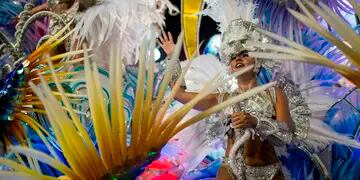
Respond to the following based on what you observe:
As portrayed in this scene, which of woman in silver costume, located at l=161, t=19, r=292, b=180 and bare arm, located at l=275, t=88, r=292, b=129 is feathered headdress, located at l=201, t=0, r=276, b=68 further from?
bare arm, located at l=275, t=88, r=292, b=129

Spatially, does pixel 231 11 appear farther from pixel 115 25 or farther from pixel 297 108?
pixel 115 25

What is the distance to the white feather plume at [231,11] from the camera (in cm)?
243

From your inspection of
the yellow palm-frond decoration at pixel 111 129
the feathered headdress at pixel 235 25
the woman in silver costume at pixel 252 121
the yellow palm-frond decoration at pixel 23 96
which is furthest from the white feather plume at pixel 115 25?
the yellow palm-frond decoration at pixel 111 129

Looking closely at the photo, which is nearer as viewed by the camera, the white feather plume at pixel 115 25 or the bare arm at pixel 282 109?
the bare arm at pixel 282 109

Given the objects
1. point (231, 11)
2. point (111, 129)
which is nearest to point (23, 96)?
point (111, 129)

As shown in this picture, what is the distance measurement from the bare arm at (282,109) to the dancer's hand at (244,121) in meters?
0.13

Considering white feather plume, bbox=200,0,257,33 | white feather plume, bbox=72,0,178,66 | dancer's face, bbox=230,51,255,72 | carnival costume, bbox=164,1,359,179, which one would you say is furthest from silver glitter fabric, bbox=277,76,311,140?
white feather plume, bbox=72,0,178,66

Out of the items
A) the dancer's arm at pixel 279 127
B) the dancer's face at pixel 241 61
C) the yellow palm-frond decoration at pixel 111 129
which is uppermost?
the yellow palm-frond decoration at pixel 111 129

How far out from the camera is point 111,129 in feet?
4.26

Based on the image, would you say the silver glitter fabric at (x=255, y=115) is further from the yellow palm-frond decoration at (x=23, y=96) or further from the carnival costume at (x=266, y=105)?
the yellow palm-frond decoration at (x=23, y=96)

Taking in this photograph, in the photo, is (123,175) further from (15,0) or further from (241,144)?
(15,0)

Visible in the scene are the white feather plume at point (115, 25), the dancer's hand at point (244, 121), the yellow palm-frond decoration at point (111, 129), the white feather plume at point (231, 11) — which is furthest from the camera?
the white feather plume at point (115, 25)

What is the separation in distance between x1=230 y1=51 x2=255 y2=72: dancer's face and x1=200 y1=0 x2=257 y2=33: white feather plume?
0.25m

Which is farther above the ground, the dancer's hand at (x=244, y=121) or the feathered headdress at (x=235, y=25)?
the feathered headdress at (x=235, y=25)
